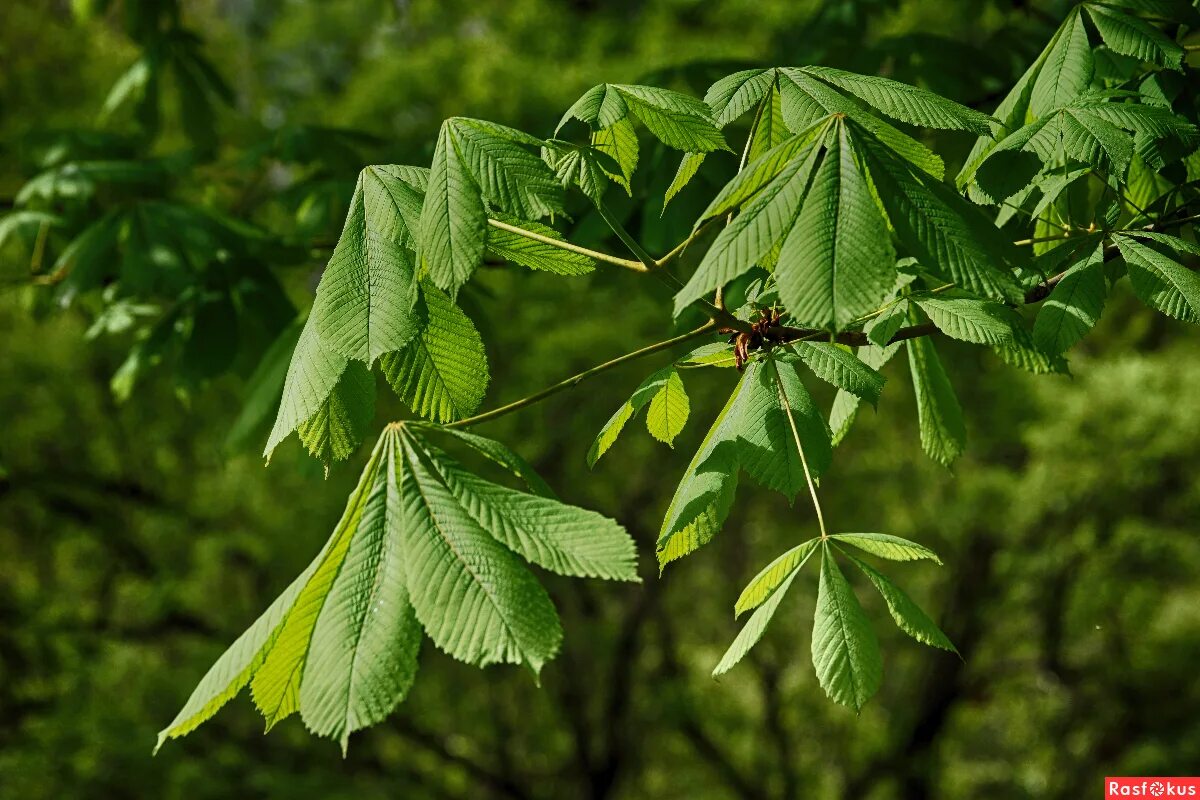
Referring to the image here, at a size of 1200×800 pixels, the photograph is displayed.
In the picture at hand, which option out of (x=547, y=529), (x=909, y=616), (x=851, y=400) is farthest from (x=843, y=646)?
(x=851, y=400)

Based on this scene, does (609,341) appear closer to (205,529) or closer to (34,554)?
(205,529)

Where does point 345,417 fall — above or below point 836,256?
below

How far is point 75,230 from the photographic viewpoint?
2486 mm

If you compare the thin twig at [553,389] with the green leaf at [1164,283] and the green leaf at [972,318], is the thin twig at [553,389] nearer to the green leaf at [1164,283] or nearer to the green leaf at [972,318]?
the green leaf at [972,318]

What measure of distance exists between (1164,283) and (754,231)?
50 cm

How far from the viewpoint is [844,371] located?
107 cm

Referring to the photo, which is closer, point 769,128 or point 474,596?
point 474,596

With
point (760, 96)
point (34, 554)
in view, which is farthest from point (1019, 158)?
point (34, 554)

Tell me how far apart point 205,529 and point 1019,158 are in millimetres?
5739

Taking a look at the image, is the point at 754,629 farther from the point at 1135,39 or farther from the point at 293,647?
the point at 1135,39

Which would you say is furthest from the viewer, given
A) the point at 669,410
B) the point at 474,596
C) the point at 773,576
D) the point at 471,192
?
the point at 669,410

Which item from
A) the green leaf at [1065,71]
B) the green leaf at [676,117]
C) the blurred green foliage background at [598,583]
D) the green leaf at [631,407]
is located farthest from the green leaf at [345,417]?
the blurred green foliage background at [598,583]

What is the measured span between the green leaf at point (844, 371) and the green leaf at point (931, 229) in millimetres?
167

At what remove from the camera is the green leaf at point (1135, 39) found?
127 centimetres
